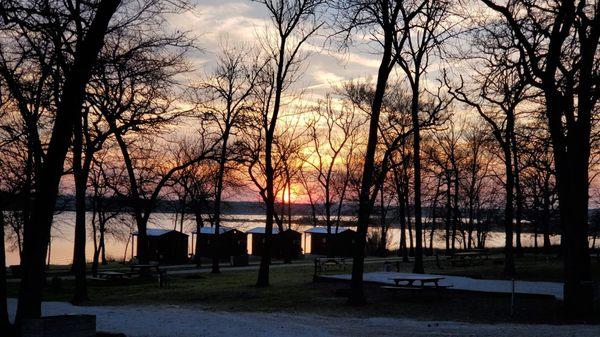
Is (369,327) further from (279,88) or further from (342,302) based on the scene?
(279,88)

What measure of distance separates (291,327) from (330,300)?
21.9 feet

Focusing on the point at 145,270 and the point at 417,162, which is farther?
the point at 145,270

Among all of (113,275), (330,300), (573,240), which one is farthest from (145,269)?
(573,240)

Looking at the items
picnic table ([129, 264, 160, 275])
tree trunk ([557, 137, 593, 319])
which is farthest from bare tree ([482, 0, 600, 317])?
picnic table ([129, 264, 160, 275])

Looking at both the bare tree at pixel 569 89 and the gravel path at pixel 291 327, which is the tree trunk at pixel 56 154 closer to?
the gravel path at pixel 291 327

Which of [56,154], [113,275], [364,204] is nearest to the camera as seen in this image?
[56,154]

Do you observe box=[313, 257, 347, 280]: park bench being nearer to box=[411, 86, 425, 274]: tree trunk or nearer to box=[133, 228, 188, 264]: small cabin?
box=[411, 86, 425, 274]: tree trunk

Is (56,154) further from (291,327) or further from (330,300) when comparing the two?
(330,300)

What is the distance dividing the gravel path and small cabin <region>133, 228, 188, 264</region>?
33.3m

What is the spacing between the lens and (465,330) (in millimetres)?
14039

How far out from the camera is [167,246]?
5103 cm

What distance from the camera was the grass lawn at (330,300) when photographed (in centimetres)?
1722

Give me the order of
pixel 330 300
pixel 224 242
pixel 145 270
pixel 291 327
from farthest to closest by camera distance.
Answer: pixel 224 242, pixel 145 270, pixel 330 300, pixel 291 327

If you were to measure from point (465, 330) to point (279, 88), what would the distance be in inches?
604
